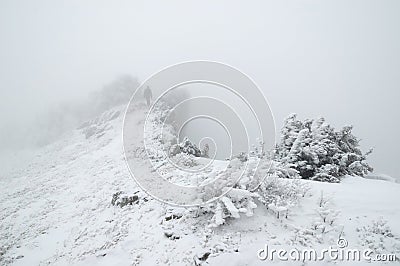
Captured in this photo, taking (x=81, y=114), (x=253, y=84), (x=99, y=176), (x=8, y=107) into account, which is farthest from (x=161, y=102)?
(x=8, y=107)

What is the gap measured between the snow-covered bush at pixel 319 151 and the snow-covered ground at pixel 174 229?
1.03 m

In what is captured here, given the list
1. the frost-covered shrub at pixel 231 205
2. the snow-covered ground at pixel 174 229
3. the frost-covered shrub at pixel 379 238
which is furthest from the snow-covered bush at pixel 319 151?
the frost-covered shrub at pixel 231 205

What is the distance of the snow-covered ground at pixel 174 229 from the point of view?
6473 mm

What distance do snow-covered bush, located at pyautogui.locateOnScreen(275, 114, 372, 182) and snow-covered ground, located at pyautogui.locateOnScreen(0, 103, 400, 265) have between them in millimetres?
1026

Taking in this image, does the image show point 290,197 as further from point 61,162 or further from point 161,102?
point 161,102

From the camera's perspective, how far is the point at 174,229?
7840 mm

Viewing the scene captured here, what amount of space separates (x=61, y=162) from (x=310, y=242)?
84.7 feet

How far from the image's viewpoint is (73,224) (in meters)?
11.4

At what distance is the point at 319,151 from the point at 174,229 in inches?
319

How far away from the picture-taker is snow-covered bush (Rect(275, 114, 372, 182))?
461 inches
